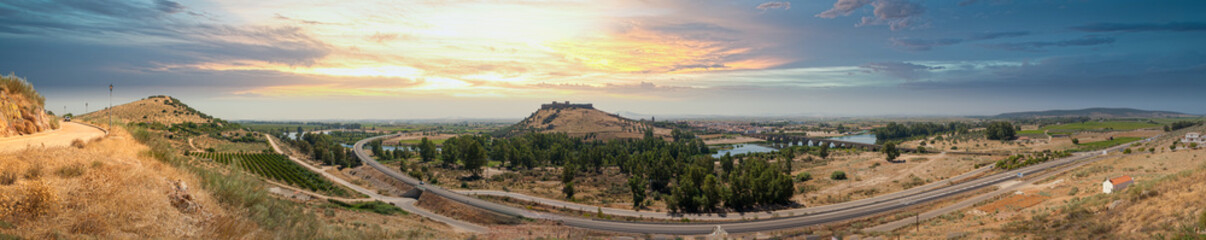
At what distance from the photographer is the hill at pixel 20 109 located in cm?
1307

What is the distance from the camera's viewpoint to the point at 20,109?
1403cm

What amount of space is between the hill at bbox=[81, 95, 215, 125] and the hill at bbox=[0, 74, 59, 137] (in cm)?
9364

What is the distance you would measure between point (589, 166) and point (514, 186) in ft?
77.8

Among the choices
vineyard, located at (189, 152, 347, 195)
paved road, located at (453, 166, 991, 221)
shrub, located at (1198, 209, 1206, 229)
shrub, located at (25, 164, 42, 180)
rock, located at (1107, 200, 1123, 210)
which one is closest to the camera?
shrub, located at (25, 164, 42, 180)

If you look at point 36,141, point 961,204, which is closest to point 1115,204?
point 961,204

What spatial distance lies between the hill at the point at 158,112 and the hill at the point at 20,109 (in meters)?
93.6

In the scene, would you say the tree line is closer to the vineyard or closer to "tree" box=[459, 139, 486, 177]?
"tree" box=[459, 139, 486, 177]

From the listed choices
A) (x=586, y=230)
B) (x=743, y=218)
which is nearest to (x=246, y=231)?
(x=586, y=230)

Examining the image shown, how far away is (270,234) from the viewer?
36.4 ft

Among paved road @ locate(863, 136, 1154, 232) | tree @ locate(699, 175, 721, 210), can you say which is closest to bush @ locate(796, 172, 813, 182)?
paved road @ locate(863, 136, 1154, 232)

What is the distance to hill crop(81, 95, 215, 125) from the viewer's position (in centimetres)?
8781

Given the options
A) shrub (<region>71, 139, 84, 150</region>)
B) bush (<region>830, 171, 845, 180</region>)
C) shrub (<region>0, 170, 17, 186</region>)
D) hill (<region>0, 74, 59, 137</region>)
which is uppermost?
hill (<region>0, 74, 59, 137</region>)

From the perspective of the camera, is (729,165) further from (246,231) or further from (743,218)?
(246,231)

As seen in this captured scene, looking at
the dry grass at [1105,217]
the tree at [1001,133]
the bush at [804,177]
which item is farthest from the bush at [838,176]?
the tree at [1001,133]
